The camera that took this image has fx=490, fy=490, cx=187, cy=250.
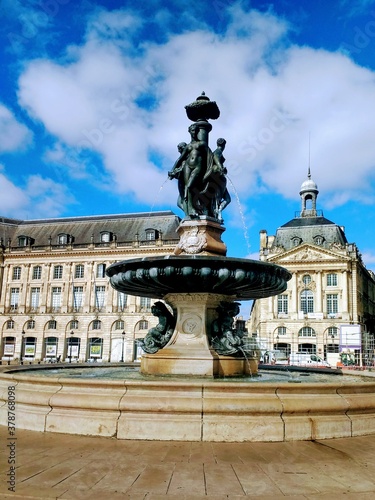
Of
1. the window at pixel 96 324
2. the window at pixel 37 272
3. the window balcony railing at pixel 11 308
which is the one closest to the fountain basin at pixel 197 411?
the window at pixel 96 324

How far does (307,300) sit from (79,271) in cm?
2961

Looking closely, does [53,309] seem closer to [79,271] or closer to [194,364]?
[79,271]

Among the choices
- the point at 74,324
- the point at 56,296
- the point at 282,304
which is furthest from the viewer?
the point at 56,296

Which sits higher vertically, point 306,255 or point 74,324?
point 306,255

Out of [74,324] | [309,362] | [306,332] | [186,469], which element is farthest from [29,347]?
[186,469]

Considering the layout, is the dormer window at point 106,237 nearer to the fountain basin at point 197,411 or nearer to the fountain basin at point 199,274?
the fountain basin at point 199,274

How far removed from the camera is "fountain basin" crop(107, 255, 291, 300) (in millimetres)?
8953

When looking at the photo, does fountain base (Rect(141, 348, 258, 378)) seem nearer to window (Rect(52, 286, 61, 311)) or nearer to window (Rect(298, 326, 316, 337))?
window (Rect(298, 326, 316, 337))

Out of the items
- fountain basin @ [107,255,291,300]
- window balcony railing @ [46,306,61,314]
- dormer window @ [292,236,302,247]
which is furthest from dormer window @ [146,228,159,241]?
fountain basin @ [107,255,291,300]

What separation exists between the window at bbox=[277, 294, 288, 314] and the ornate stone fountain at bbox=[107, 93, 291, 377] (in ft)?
173

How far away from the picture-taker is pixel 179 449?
216 inches

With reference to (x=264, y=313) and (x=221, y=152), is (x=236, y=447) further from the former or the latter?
(x=264, y=313)

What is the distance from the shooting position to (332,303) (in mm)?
61906

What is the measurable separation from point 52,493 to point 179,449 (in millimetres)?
1827
